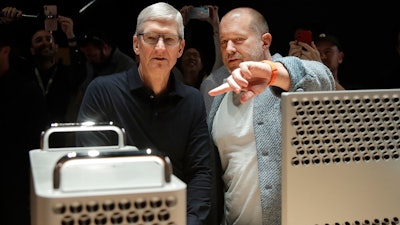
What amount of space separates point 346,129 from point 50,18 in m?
2.06

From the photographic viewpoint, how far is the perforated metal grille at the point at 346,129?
94 centimetres

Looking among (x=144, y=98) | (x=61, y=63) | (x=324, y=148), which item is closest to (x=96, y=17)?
(x=61, y=63)

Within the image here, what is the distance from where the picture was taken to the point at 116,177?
2.48 feet

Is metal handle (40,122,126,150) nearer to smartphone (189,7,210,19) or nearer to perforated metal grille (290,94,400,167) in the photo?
perforated metal grille (290,94,400,167)

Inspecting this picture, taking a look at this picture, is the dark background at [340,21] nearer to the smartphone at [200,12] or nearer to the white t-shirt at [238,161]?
the smartphone at [200,12]

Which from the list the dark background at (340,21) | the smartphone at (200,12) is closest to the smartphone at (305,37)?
the smartphone at (200,12)

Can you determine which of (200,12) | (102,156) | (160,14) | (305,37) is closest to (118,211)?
(102,156)

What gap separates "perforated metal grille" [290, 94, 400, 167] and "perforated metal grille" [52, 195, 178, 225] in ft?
0.96

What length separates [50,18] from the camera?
8.92ft

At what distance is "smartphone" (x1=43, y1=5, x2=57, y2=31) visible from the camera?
2.70 meters

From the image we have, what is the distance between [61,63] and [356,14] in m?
1.99

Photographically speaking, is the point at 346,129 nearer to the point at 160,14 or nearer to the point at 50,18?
the point at 160,14

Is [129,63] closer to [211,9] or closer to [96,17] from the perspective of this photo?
[211,9]

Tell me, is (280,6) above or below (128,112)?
above
